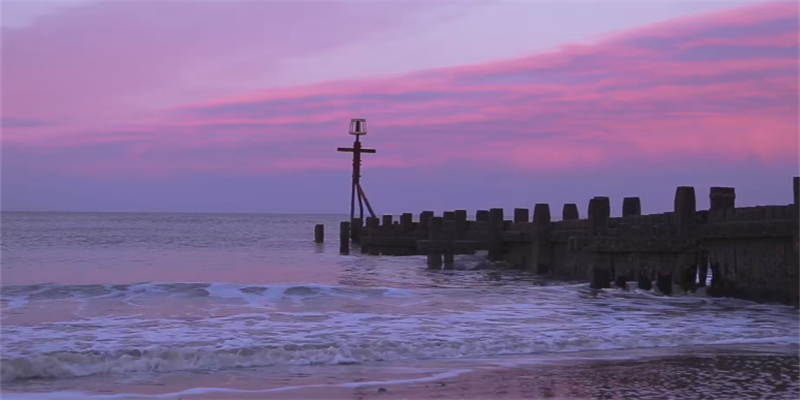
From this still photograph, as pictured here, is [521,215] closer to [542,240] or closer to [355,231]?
[542,240]

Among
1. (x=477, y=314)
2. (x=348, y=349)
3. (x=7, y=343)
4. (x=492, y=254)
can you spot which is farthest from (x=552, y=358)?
(x=492, y=254)

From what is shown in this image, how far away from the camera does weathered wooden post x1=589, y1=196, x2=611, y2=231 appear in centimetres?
1652

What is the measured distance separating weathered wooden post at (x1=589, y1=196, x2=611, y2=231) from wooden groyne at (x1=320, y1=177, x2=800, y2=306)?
0.02 metres

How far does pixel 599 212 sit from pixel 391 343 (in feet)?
25.2

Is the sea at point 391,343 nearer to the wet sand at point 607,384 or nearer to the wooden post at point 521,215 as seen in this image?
the wet sand at point 607,384

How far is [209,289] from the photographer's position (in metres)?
15.7

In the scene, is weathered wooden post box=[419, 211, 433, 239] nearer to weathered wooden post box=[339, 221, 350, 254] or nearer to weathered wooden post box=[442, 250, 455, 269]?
weathered wooden post box=[442, 250, 455, 269]

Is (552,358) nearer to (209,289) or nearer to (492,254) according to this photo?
(209,289)

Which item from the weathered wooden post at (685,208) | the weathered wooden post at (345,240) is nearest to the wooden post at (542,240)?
the weathered wooden post at (685,208)

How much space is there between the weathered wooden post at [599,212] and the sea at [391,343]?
1257 millimetres

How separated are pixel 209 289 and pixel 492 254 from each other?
820cm

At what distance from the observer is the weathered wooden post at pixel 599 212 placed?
16.5m

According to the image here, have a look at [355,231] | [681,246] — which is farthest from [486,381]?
[355,231]

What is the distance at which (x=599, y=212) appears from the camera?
16562 mm
